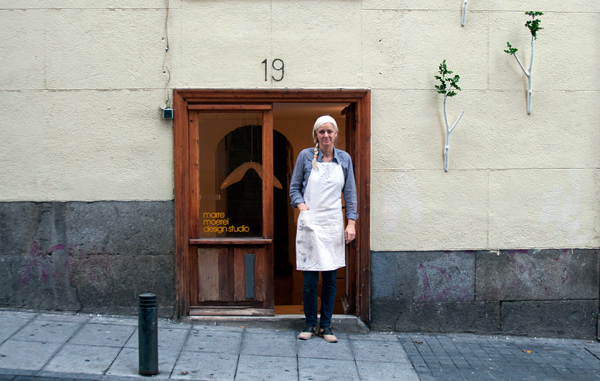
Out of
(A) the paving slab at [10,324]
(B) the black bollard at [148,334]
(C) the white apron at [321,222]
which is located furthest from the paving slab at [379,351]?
(A) the paving slab at [10,324]

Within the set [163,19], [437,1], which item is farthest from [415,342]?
[163,19]

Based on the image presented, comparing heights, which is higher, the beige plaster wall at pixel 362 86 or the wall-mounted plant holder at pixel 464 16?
the wall-mounted plant holder at pixel 464 16

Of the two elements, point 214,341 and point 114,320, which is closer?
point 214,341

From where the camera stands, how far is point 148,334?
12.9 feet

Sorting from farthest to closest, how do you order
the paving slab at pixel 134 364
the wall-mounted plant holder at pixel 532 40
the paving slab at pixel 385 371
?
the wall-mounted plant holder at pixel 532 40
the paving slab at pixel 385 371
the paving slab at pixel 134 364

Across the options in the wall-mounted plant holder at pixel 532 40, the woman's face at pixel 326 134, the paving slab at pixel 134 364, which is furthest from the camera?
the wall-mounted plant holder at pixel 532 40

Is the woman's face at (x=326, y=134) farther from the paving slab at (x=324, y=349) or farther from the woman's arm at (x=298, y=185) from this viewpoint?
the paving slab at (x=324, y=349)

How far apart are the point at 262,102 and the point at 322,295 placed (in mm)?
2033

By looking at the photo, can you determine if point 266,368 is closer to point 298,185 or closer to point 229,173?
point 298,185

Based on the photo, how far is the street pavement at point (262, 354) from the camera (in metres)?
4.19

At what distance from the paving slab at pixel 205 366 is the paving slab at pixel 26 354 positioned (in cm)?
106

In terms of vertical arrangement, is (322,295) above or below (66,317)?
above

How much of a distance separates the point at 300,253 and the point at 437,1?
2.87 m

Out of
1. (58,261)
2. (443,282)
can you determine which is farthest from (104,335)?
(443,282)
